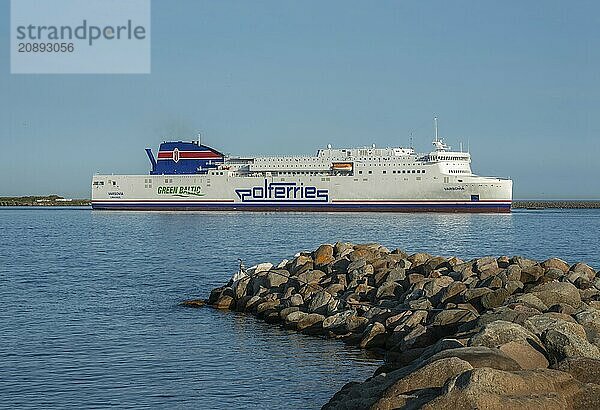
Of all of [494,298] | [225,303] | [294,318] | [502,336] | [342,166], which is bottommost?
[225,303]

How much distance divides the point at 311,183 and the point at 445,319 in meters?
60.2

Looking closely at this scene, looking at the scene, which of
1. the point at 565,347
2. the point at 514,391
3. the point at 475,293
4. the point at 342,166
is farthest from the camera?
the point at 342,166

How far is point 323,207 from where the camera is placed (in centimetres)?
7150

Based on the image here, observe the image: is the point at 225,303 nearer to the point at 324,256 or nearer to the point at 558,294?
→ the point at 324,256

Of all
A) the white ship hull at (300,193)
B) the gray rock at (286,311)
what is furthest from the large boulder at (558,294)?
the white ship hull at (300,193)

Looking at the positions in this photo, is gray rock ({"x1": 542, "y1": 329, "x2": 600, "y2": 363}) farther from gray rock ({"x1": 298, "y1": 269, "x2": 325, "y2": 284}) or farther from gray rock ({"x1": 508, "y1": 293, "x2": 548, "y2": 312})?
gray rock ({"x1": 298, "y1": 269, "x2": 325, "y2": 284})

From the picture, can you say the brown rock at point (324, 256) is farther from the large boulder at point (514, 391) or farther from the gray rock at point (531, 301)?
the large boulder at point (514, 391)

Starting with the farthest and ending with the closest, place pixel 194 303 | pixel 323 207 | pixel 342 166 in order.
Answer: pixel 323 207 < pixel 342 166 < pixel 194 303

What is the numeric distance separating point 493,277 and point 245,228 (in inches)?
1422

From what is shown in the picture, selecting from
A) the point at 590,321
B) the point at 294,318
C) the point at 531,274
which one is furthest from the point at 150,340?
the point at 590,321

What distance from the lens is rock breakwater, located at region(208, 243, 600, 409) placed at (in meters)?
6.60

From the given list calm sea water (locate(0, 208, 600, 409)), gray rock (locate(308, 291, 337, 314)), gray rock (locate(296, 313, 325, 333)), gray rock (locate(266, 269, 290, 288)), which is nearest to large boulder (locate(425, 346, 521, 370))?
calm sea water (locate(0, 208, 600, 409))

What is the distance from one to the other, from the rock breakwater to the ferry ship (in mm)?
49161

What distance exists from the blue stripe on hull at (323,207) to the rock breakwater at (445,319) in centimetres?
4911
